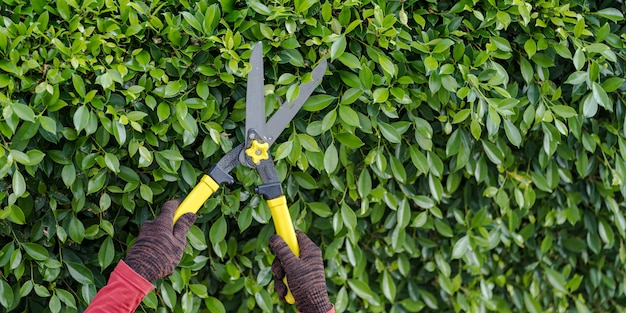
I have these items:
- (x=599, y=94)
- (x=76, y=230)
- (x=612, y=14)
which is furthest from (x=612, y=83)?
(x=76, y=230)

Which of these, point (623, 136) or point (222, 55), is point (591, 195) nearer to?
point (623, 136)

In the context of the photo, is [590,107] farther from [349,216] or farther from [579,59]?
[349,216]

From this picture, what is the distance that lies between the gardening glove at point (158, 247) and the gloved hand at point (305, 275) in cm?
24

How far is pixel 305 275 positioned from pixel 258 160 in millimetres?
301

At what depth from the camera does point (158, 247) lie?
1682mm

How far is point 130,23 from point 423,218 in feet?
3.35

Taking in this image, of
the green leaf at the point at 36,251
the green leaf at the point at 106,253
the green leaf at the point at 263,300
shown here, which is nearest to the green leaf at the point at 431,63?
the green leaf at the point at 263,300

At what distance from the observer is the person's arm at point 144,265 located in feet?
5.38

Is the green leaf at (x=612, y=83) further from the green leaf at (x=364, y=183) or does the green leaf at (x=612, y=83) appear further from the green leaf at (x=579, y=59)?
the green leaf at (x=364, y=183)

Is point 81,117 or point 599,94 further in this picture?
point 599,94

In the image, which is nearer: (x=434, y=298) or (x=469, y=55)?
(x=469, y=55)

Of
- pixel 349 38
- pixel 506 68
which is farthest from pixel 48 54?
pixel 506 68

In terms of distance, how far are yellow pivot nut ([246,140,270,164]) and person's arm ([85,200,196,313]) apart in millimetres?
212

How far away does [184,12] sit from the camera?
1.87m
